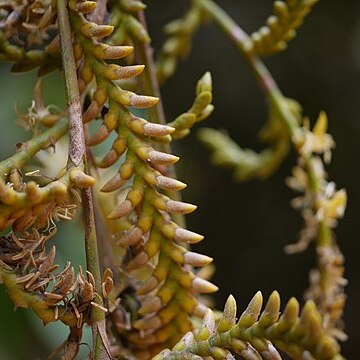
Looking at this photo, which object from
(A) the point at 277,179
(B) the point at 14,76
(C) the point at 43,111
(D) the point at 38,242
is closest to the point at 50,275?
(D) the point at 38,242

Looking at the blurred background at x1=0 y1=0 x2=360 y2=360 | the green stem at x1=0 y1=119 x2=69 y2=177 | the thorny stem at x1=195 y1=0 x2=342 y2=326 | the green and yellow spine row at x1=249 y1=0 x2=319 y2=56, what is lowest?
the blurred background at x1=0 y1=0 x2=360 y2=360

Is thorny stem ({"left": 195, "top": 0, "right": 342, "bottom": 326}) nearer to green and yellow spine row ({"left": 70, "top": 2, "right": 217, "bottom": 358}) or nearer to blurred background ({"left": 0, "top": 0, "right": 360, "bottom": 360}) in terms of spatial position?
green and yellow spine row ({"left": 70, "top": 2, "right": 217, "bottom": 358})

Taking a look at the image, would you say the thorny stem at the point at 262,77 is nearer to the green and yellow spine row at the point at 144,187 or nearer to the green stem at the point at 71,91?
the green and yellow spine row at the point at 144,187

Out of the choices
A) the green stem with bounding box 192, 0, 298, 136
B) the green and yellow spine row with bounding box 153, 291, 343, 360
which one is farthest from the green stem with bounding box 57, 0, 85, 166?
the green stem with bounding box 192, 0, 298, 136

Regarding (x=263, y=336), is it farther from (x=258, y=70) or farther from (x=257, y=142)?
(x=257, y=142)

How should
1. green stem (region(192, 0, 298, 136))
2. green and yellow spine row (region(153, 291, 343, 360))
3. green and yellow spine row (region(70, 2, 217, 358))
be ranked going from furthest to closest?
green stem (region(192, 0, 298, 136))
green and yellow spine row (region(70, 2, 217, 358))
green and yellow spine row (region(153, 291, 343, 360))

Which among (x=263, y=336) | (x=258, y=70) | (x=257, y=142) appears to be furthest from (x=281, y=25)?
(x=257, y=142)

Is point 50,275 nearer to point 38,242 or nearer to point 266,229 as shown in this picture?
point 38,242
